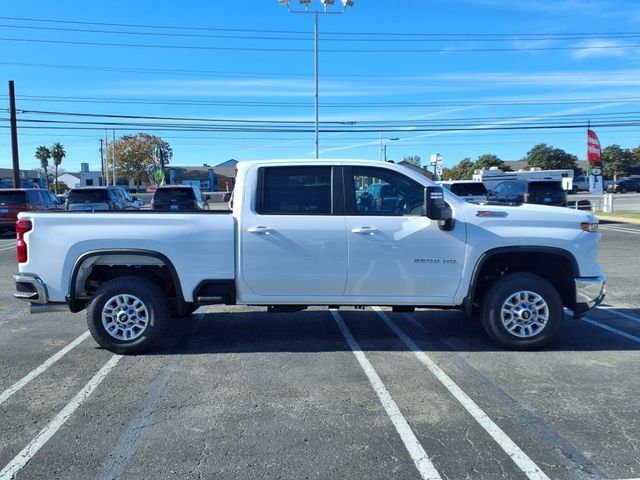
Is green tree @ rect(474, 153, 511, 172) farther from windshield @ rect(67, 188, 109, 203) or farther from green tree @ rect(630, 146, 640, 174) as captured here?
windshield @ rect(67, 188, 109, 203)

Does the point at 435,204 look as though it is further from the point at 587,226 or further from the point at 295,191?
the point at 587,226

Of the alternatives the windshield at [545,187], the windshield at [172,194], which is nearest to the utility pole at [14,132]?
the windshield at [172,194]

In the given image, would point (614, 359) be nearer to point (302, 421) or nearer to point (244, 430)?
point (302, 421)

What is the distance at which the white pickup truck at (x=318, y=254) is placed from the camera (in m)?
5.68

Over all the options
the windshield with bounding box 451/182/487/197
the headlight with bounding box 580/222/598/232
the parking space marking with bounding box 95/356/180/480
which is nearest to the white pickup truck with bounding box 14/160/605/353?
the headlight with bounding box 580/222/598/232

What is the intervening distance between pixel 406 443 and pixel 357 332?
2.87 m

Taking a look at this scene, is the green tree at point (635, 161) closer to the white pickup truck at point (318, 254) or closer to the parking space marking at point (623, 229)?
the parking space marking at point (623, 229)

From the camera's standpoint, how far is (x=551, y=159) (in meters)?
94.4

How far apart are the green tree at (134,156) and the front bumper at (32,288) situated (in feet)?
317

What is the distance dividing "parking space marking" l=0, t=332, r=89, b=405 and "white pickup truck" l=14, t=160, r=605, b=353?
1.76 ft

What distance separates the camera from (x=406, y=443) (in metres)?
3.83

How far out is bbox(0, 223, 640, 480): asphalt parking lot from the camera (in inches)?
141

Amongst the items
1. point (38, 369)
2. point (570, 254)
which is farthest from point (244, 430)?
point (570, 254)

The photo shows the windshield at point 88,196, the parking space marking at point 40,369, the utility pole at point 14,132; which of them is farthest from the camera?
the utility pole at point 14,132
